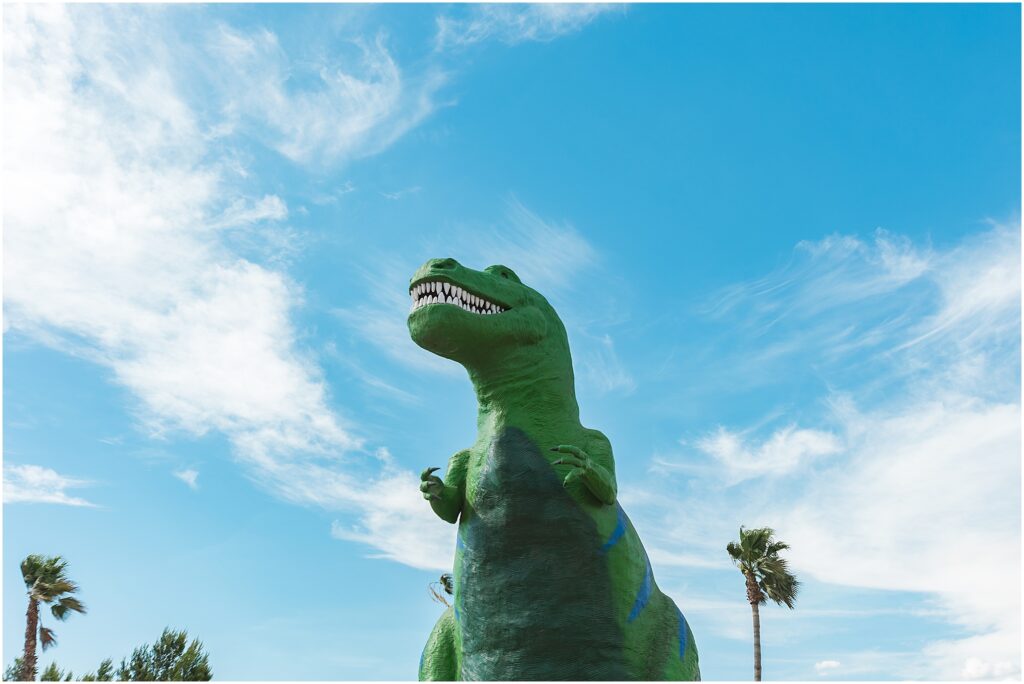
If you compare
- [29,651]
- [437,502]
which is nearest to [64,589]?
[29,651]

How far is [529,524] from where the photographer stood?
5.64 m

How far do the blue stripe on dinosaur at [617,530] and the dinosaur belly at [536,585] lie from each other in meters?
0.07

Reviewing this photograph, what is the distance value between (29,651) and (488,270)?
18.7 m

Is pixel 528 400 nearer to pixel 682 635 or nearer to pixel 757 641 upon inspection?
pixel 682 635

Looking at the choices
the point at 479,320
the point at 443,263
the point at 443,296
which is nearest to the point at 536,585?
the point at 479,320

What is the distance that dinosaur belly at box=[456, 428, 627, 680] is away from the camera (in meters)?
5.53

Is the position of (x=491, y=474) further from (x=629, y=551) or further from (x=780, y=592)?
(x=780, y=592)

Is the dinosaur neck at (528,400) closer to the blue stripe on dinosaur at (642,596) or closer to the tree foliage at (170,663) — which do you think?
the blue stripe on dinosaur at (642,596)

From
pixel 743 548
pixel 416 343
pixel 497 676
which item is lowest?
pixel 497 676

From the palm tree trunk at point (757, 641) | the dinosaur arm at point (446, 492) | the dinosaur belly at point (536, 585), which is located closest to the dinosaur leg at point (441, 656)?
the dinosaur belly at point (536, 585)

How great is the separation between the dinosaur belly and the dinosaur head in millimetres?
693

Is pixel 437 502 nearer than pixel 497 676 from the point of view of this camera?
No

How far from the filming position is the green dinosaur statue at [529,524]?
5.56 m

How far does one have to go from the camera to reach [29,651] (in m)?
20.0
